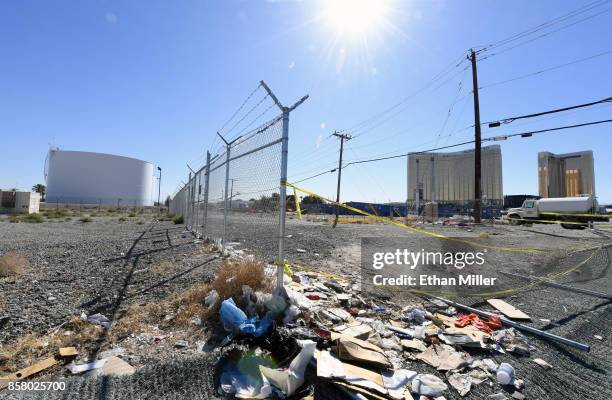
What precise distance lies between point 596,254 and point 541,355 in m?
7.98

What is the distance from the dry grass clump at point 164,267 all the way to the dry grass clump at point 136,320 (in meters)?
1.74

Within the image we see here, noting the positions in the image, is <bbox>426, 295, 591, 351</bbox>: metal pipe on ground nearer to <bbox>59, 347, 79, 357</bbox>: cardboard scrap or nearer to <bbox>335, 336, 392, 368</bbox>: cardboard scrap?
<bbox>335, 336, 392, 368</bbox>: cardboard scrap

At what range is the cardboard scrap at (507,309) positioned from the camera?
4316 millimetres

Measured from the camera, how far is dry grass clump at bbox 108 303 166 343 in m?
3.15

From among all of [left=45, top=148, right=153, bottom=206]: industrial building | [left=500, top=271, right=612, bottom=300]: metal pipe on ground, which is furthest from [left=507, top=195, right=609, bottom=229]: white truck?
[left=45, top=148, right=153, bottom=206]: industrial building

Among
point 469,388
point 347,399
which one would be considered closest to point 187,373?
point 347,399

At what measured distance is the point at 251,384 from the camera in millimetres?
2303

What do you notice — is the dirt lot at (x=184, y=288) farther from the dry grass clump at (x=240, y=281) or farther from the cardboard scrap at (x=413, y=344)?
the dry grass clump at (x=240, y=281)

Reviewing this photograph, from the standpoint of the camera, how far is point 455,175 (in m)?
69.5

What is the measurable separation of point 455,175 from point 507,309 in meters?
72.2

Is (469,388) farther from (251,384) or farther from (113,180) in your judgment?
(113,180)

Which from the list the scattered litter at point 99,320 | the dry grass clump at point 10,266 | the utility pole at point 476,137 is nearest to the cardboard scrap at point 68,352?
the scattered litter at point 99,320

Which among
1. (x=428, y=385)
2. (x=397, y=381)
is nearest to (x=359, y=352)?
(x=397, y=381)

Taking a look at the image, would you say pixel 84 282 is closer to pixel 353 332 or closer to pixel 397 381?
pixel 353 332
